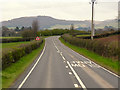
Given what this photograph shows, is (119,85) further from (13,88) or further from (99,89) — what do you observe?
(13,88)

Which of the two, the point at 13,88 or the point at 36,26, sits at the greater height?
the point at 36,26

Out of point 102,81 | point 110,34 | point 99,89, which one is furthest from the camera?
point 110,34

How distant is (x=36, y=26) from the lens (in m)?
91.5

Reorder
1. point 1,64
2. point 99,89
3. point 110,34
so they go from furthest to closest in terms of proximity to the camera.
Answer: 1. point 110,34
2. point 1,64
3. point 99,89

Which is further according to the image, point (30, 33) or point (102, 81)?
point (30, 33)

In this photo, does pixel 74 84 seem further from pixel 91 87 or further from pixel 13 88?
pixel 13 88

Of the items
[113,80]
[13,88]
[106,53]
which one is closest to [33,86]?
[13,88]

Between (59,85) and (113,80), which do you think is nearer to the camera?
(59,85)

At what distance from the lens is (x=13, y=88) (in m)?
9.88

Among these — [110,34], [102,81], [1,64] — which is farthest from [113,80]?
[110,34]

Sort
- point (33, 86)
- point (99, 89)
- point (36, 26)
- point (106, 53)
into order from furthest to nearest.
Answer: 1. point (36, 26)
2. point (106, 53)
3. point (33, 86)
4. point (99, 89)

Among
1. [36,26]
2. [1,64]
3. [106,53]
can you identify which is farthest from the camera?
[36,26]

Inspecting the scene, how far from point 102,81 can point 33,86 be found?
15.0 ft

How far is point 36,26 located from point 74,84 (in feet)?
272
